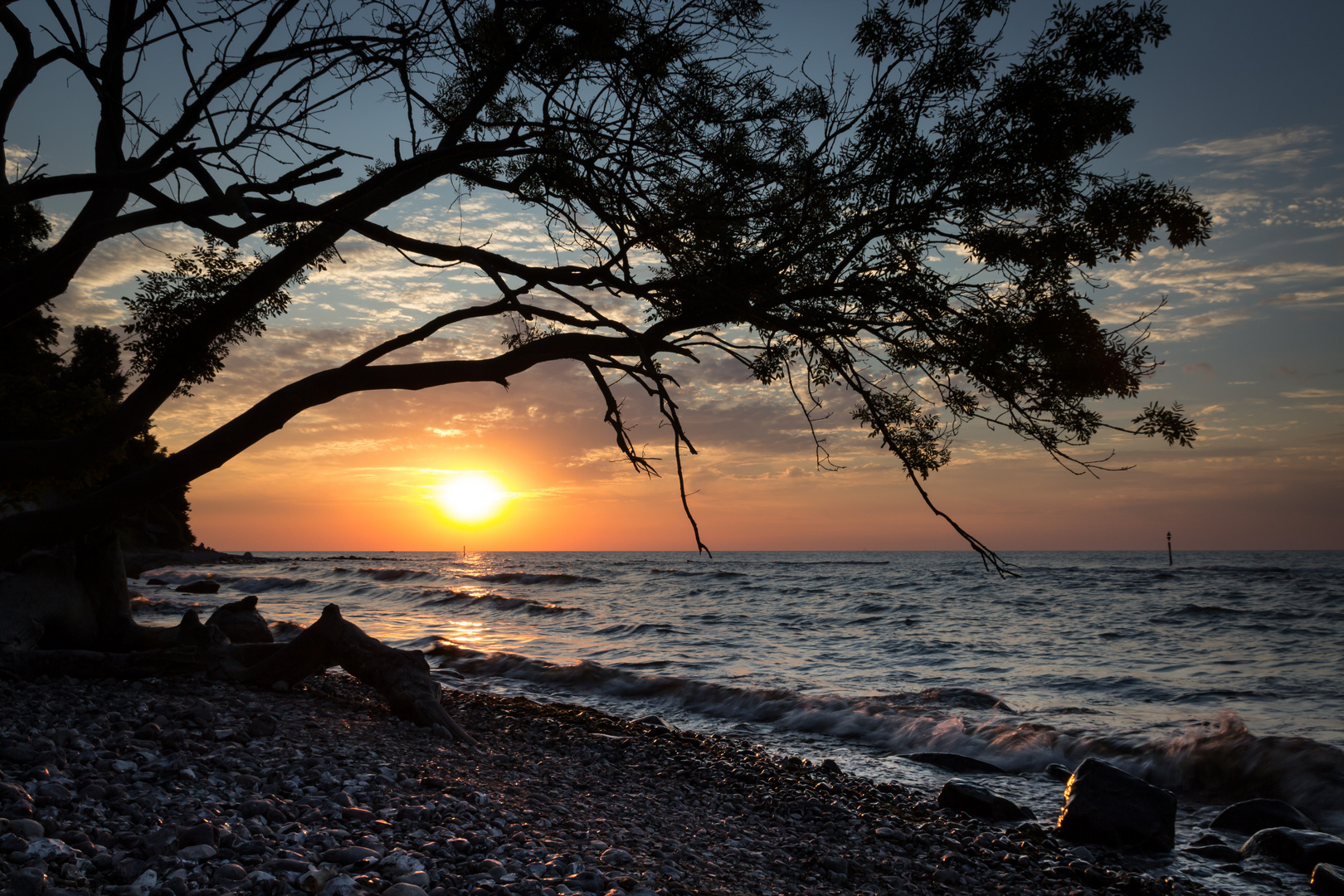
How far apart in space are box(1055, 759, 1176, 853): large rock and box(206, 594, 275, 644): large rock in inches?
382

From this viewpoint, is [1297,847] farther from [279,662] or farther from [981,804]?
[279,662]

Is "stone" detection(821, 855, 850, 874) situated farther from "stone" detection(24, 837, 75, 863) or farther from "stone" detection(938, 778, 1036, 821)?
"stone" detection(24, 837, 75, 863)

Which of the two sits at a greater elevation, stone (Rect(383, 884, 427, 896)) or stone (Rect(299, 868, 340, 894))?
stone (Rect(299, 868, 340, 894))

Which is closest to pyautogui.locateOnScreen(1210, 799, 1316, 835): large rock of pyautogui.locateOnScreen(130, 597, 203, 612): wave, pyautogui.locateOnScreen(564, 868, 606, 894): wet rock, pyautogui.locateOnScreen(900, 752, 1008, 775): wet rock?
pyautogui.locateOnScreen(900, 752, 1008, 775): wet rock

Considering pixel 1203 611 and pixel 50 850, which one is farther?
pixel 1203 611

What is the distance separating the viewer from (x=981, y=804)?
7570 millimetres

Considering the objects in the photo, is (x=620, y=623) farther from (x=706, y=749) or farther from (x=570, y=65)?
(x=570, y=65)

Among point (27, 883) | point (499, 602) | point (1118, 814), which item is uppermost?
point (27, 883)

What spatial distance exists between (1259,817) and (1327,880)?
1.61 meters

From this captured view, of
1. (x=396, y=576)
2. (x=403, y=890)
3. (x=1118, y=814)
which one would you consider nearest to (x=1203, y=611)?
(x=1118, y=814)

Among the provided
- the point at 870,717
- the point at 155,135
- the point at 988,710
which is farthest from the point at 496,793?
the point at 988,710

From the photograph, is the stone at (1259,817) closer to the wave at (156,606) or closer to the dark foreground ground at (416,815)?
the dark foreground ground at (416,815)

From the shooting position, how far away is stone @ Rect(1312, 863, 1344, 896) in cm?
601

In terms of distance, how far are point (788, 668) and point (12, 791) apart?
13926 millimetres
